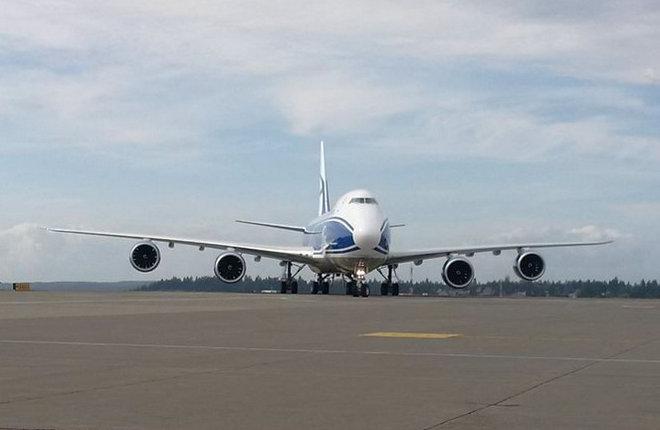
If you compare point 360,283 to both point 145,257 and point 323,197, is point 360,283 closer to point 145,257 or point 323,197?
point 145,257

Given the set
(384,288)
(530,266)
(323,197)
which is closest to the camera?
(530,266)

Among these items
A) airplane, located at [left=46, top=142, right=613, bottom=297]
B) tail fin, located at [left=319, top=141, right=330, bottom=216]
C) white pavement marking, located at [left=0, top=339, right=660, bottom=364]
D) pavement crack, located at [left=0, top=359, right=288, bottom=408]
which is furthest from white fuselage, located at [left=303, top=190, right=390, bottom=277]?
pavement crack, located at [left=0, top=359, right=288, bottom=408]

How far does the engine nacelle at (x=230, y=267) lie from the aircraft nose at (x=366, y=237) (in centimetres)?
821

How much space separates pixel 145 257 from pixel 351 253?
39.5 feet

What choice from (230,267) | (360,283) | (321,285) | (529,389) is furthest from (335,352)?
(321,285)

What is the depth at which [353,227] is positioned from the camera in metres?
55.1

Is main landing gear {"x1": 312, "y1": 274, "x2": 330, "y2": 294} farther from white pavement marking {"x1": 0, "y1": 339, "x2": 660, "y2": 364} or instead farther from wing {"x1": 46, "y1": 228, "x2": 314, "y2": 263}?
white pavement marking {"x1": 0, "y1": 339, "x2": 660, "y2": 364}

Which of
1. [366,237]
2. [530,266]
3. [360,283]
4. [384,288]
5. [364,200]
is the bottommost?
[360,283]

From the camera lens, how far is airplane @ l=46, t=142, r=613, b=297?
55312 mm

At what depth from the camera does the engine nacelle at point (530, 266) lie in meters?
60.0

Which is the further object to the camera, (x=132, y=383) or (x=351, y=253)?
(x=351, y=253)

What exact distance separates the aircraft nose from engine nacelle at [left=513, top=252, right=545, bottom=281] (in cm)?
948

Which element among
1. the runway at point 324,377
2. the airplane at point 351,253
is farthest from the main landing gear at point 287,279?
the runway at point 324,377

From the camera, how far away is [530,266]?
6019 cm
